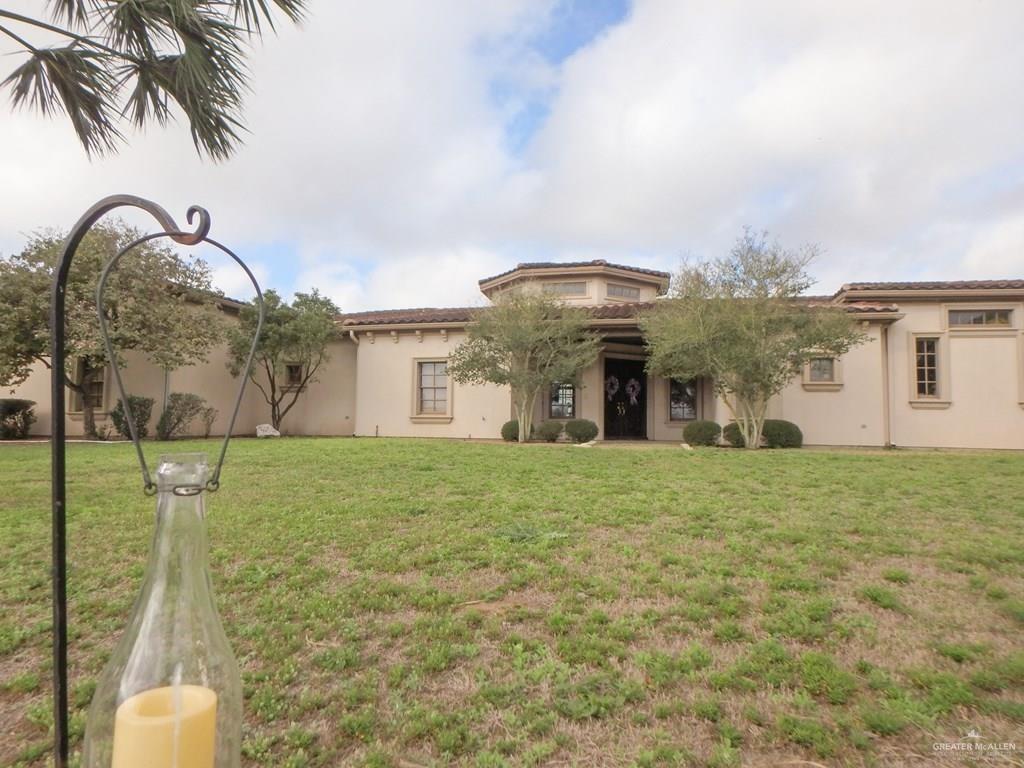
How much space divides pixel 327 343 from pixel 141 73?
466 inches

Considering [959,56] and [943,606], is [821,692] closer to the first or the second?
[943,606]

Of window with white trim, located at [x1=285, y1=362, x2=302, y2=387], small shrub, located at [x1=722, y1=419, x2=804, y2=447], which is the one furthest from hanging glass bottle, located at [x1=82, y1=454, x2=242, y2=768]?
window with white trim, located at [x1=285, y1=362, x2=302, y2=387]

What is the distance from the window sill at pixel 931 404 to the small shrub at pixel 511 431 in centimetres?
996

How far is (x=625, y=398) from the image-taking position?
15062mm

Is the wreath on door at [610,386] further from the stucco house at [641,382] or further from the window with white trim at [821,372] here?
the window with white trim at [821,372]

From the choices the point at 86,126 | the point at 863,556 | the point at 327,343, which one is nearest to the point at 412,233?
the point at 327,343

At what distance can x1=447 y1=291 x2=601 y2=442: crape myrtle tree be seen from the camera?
11867mm

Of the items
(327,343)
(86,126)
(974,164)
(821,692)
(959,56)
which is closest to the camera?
(821,692)

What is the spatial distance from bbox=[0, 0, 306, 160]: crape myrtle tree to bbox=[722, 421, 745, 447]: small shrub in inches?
446

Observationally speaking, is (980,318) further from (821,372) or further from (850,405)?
(821,372)

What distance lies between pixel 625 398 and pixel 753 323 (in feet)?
17.1

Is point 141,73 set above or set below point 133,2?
below

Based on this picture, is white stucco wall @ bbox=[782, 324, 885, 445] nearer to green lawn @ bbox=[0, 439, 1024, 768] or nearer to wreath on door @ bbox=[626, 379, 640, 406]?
wreath on door @ bbox=[626, 379, 640, 406]

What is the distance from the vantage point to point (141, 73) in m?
3.77
